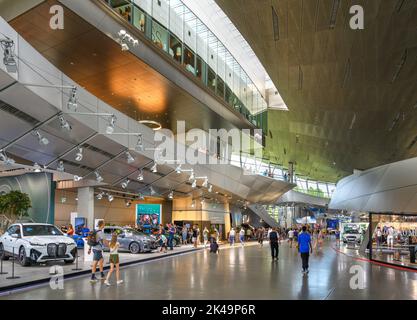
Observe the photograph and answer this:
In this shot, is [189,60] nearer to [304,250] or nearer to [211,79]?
[211,79]

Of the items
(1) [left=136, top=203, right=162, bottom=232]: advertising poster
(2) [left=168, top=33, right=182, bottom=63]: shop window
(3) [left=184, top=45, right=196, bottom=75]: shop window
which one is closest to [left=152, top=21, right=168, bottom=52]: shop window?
(2) [left=168, top=33, right=182, bottom=63]: shop window

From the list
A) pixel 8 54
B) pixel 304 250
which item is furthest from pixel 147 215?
pixel 8 54

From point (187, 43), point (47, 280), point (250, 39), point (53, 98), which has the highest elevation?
point (187, 43)

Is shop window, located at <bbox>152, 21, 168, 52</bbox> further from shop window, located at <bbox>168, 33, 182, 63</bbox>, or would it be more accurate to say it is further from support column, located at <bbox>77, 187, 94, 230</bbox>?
support column, located at <bbox>77, 187, 94, 230</bbox>

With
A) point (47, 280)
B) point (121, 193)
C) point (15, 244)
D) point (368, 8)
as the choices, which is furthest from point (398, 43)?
point (121, 193)

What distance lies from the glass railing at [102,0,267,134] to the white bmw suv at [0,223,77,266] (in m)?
10.0

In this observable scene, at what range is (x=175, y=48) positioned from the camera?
25938 mm

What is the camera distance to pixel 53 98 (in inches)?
624

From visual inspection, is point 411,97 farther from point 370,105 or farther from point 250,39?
point 250,39

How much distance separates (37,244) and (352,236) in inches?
1279

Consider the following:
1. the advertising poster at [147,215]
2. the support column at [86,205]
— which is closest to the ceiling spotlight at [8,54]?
the support column at [86,205]
